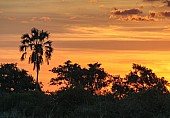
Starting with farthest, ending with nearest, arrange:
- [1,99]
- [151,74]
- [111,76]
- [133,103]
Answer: [111,76] < [151,74] < [1,99] < [133,103]

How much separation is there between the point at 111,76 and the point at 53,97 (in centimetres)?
4533

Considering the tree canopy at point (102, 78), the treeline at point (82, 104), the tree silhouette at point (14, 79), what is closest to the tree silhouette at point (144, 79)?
the tree canopy at point (102, 78)

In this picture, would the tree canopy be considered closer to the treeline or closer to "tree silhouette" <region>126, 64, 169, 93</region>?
"tree silhouette" <region>126, 64, 169, 93</region>

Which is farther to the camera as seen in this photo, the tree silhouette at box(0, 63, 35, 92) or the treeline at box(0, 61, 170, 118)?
the tree silhouette at box(0, 63, 35, 92)

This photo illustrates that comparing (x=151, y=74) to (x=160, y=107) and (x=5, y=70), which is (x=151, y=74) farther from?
(x=160, y=107)

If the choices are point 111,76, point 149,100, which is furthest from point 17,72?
point 149,100

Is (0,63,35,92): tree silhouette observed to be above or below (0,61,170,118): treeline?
above

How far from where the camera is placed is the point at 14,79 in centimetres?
7262

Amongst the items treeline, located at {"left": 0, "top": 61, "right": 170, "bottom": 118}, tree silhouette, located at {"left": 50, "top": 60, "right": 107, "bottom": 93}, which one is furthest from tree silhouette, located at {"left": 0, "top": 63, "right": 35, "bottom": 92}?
treeline, located at {"left": 0, "top": 61, "right": 170, "bottom": 118}

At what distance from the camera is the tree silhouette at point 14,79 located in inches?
2800

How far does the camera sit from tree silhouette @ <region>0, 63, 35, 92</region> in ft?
233

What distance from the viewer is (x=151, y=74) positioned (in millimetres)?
72250

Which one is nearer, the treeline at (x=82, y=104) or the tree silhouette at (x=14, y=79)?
the treeline at (x=82, y=104)

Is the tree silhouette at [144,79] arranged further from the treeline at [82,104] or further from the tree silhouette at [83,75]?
the treeline at [82,104]
